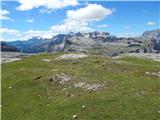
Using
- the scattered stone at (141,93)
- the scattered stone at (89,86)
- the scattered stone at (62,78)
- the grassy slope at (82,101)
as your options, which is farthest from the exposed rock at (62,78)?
the scattered stone at (141,93)

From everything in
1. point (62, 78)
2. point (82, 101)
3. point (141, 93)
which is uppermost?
point (62, 78)

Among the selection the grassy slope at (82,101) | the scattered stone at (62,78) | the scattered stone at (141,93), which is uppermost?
the scattered stone at (62,78)

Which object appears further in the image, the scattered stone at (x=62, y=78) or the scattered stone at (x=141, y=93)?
the scattered stone at (x=62, y=78)

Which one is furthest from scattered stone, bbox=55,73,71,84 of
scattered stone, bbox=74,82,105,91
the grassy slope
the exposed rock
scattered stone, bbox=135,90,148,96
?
scattered stone, bbox=135,90,148,96

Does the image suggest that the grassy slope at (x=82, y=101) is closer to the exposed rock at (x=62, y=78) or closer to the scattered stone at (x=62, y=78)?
the exposed rock at (x=62, y=78)

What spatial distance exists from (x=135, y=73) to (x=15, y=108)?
1171 inches

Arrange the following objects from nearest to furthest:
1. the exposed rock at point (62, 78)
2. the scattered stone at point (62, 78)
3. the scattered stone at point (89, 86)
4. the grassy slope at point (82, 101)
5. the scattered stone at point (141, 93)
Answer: the grassy slope at point (82, 101)
the scattered stone at point (141, 93)
the scattered stone at point (89, 86)
the exposed rock at point (62, 78)
the scattered stone at point (62, 78)

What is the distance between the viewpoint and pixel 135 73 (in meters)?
65.6

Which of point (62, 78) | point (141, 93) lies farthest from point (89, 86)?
point (141, 93)

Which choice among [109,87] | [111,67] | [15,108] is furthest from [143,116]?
[111,67]

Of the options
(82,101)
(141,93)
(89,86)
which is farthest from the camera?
(89,86)

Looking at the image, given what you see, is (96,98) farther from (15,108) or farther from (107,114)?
(15,108)

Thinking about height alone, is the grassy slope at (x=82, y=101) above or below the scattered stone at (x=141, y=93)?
below

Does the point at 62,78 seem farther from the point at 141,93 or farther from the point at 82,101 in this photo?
the point at 141,93
